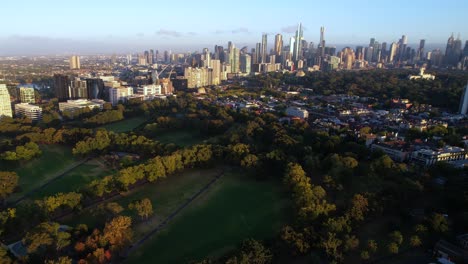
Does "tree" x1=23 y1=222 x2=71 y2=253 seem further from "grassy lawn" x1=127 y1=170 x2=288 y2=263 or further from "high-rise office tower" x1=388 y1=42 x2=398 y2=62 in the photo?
"high-rise office tower" x1=388 y1=42 x2=398 y2=62

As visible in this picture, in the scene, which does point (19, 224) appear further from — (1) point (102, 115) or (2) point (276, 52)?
(2) point (276, 52)

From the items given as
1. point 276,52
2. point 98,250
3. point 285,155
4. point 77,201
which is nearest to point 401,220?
point 285,155

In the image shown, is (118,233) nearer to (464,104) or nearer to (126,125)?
(126,125)

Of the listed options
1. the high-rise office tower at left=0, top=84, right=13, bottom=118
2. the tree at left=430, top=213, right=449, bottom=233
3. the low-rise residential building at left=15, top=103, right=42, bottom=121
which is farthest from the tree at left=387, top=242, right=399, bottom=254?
the high-rise office tower at left=0, top=84, right=13, bottom=118

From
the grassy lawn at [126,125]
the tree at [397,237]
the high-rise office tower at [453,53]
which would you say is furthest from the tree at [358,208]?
the high-rise office tower at [453,53]

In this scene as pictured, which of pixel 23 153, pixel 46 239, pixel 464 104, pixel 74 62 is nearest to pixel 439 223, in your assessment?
pixel 46 239

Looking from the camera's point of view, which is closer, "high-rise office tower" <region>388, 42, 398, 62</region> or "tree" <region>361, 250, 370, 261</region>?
"tree" <region>361, 250, 370, 261</region>
